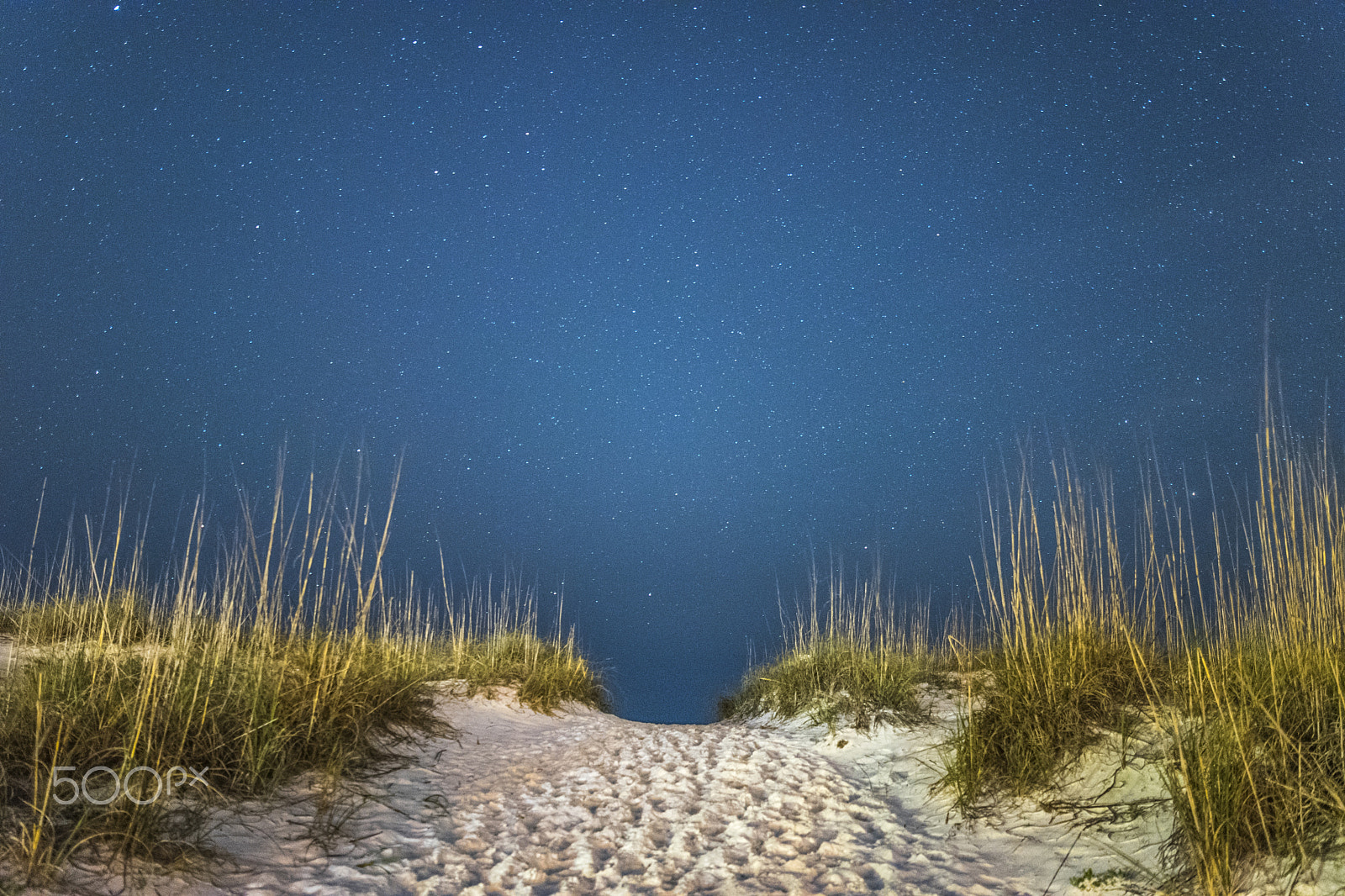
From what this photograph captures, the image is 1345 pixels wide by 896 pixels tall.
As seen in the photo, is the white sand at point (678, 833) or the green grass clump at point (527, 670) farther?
the green grass clump at point (527, 670)

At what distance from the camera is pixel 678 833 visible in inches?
109

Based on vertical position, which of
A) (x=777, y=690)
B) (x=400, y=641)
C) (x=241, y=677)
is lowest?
(x=777, y=690)

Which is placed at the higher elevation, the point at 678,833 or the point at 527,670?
the point at 678,833

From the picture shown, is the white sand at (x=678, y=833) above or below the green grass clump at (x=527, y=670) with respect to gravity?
above

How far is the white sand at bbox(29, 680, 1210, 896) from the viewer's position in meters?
2.22

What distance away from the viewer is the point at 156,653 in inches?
91.4

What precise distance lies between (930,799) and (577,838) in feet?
4.98

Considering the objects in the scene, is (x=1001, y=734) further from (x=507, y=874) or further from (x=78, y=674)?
(x=78, y=674)

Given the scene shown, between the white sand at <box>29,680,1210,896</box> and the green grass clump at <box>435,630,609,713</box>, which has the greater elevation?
the white sand at <box>29,680,1210,896</box>

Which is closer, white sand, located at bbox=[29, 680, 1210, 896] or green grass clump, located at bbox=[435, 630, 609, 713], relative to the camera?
white sand, located at bbox=[29, 680, 1210, 896]

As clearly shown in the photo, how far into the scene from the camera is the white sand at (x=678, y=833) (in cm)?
222

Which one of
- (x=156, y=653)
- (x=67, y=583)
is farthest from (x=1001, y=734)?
(x=67, y=583)

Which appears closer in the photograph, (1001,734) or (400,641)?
(1001,734)

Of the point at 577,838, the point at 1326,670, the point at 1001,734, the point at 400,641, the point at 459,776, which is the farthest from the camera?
the point at 400,641
